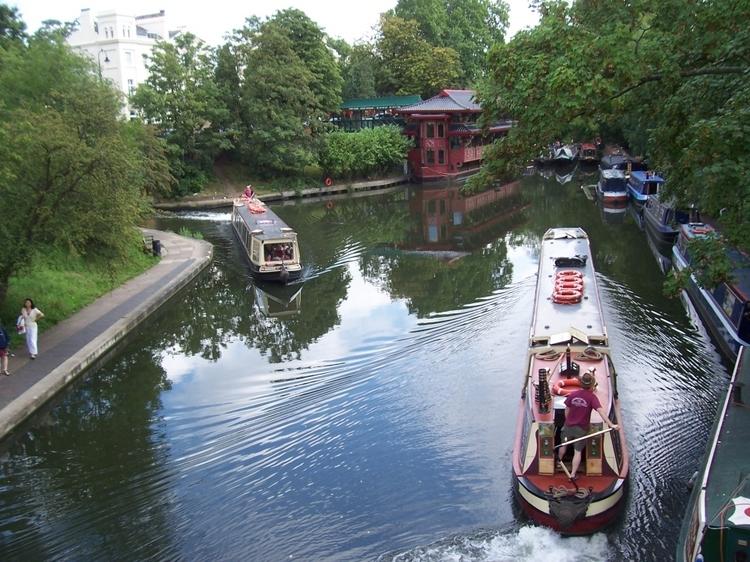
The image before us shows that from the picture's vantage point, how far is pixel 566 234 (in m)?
23.4

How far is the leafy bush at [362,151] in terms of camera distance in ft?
180

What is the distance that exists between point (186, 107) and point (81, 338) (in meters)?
34.1

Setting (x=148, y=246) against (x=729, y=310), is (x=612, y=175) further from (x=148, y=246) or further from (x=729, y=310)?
(x=148, y=246)

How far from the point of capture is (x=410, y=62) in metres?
67.2

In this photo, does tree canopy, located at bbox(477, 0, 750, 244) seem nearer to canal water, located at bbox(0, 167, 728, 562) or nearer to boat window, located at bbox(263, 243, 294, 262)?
canal water, located at bbox(0, 167, 728, 562)

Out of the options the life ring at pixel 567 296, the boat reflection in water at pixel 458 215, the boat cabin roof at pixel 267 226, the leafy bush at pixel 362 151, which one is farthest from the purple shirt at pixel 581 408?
the leafy bush at pixel 362 151

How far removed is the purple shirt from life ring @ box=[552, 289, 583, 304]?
5833 mm

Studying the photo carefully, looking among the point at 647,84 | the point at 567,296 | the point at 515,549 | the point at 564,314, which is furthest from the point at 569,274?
the point at 515,549

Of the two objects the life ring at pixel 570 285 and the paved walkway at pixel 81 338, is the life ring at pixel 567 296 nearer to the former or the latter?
the life ring at pixel 570 285

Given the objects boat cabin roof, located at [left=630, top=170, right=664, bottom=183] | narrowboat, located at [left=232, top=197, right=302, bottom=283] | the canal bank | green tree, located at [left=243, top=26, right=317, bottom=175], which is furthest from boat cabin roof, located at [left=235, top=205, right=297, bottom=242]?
boat cabin roof, located at [left=630, top=170, right=664, bottom=183]

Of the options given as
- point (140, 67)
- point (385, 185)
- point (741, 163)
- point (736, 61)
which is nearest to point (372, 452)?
point (741, 163)

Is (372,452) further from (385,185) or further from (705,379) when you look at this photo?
(385,185)

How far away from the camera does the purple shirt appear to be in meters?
10.0

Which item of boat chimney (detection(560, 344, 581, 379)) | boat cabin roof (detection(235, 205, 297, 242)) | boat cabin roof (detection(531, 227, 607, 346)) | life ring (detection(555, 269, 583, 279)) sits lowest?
boat chimney (detection(560, 344, 581, 379))
